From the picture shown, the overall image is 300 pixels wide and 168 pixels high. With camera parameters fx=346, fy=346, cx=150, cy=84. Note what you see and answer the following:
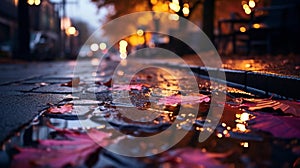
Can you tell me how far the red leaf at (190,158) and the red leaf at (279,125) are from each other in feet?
1.49

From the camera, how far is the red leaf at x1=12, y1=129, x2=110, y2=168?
1.36m

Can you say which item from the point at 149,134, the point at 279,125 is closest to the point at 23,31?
the point at 149,134

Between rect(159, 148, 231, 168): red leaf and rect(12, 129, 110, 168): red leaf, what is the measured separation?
1.10 ft

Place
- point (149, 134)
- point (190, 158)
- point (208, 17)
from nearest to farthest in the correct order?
point (190, 158) → point (149, 134) → point (208, 17)

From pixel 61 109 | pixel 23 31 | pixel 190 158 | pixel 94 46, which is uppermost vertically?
pixel 94 46

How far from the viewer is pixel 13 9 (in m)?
35.6

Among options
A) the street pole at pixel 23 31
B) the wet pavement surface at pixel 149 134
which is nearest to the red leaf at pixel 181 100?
the wet pavement surface at pixel 149 134

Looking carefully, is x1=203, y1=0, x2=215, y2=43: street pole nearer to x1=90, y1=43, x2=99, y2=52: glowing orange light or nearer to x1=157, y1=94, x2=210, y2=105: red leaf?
x1=157, y1=94, x2=210, y2=105: red leaf

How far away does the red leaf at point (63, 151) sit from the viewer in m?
1.36

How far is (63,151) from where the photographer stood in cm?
148

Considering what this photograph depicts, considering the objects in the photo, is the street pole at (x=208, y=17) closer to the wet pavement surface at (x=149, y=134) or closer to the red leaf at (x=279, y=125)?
the wet pavement surface at (x=149, y=134)

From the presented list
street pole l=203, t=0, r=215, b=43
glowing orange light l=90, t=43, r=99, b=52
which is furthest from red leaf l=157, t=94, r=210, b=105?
glowing orange light l=90, t=43, r=99, b=52

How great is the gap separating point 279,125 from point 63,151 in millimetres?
1200

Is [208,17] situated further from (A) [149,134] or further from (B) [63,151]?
(B) [63,151]
